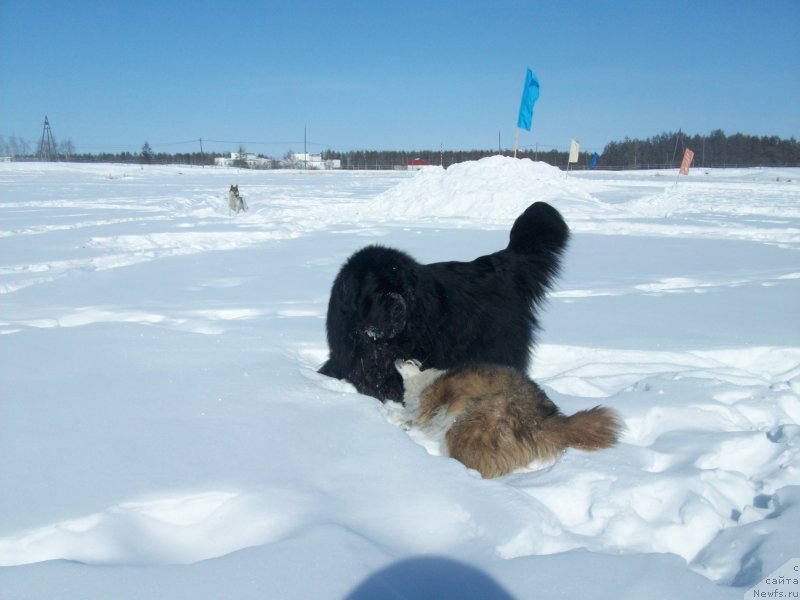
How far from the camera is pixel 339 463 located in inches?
90.7

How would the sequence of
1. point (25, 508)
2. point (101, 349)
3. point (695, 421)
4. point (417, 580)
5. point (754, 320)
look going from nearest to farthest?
point (417, 580) < point (25, 508) < point (695, 421) < point (101, 349) < point (754, 320)

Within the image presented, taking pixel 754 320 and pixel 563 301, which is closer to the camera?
pixel 754 320

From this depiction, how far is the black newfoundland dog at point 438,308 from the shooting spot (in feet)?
11.6

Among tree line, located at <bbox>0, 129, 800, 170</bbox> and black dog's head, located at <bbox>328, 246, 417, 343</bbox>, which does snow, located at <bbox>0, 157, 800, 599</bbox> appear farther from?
tree line, located at <bbox>0, 129, 800, 170</bbox>

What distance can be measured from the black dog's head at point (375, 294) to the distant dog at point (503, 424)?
24.4 inches

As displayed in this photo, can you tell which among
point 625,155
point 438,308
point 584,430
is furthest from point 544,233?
point 625,155

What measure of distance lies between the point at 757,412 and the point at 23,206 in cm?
1785

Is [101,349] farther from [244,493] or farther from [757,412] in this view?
[757,412]

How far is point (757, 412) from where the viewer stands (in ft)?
10.0

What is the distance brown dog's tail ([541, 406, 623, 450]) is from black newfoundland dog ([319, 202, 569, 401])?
3.84 ft

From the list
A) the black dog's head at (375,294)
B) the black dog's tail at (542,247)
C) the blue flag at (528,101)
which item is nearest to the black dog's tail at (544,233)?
the black dog's tail at (542,247)

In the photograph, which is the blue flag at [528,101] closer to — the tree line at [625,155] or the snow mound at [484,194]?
the snow mound at [484,194]

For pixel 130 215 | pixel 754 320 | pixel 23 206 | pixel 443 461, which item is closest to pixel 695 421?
pixel 443 461

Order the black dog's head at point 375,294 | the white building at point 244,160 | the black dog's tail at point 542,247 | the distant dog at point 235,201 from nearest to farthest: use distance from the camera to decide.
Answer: the black dog's head at point 375,294 < the black dog's tail at point 542,247 < the distant dog at point 235,201 < the white building at point 244,160
